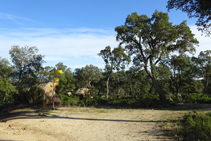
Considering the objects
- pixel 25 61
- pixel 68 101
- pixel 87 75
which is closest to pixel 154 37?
pixel 68 101

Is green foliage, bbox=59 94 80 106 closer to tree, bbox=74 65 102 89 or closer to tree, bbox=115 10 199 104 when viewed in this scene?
tree, bbox=115 10 199 104

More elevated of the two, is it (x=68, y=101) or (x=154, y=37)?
(x=154, y=37)

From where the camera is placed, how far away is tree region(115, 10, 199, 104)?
1326 centimetres

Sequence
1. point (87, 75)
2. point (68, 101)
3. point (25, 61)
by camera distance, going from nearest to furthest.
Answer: point (68, 101) → point (25, 61) → point (87, 75)

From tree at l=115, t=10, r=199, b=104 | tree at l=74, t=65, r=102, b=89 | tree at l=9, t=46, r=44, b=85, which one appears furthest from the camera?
tree at l=74, t=65, r=102, b=89

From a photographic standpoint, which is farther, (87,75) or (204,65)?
(87,75)

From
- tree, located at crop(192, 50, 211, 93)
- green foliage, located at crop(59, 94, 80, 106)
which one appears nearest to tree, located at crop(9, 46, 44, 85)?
green foliage, located at crop(59, 94, 80, 106)

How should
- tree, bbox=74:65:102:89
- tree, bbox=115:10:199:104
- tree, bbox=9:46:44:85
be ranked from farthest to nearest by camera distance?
tree, bbox=74:65:102:89, tree, bbox=9:46:44:85, tree, bbox=115:10:199:104

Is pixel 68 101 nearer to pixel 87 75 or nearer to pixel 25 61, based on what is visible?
pixel 25 61

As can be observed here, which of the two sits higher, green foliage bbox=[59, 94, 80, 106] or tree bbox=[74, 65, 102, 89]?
tree bbox=[74, 65, 102, 89]

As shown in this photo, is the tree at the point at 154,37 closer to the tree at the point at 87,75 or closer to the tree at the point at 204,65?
the tree at the point at 204,65

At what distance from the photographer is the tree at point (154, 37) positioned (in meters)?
13.3

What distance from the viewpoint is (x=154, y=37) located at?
14.3 metres

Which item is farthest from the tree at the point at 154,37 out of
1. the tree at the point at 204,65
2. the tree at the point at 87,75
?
the tree at the point at 87,75
